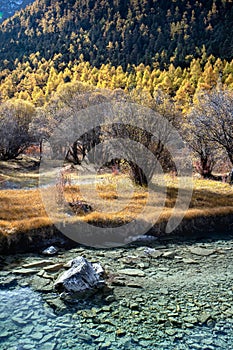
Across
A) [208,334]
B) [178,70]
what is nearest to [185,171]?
[208,334]

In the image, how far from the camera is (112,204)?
2116 cm

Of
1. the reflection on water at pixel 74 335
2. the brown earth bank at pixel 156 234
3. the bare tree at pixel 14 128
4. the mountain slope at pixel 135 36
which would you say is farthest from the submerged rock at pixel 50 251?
the mountain slope at pixel 135 36

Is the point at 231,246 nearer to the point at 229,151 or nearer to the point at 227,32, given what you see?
the point at 229,151

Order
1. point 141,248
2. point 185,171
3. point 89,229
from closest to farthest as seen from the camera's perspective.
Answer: point 141,248, point 89,229, point 185,171

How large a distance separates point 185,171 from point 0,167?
87.6ft

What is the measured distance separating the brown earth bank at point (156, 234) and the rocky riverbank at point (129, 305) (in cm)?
108

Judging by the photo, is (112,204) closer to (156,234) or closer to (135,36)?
(156,234)

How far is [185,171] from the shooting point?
34406 mm

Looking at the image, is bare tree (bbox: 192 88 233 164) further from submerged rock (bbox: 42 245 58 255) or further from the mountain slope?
the mountain slope

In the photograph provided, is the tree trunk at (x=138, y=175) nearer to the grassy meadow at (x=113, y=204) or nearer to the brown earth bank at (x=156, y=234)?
the grassy meadow at (x=113, y=204)

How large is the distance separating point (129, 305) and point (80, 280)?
6.89 feet

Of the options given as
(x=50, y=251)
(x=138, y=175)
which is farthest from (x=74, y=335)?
(x=138, y=175)

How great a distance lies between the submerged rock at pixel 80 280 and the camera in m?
11.5

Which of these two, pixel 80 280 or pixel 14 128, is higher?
pixel 14 128
